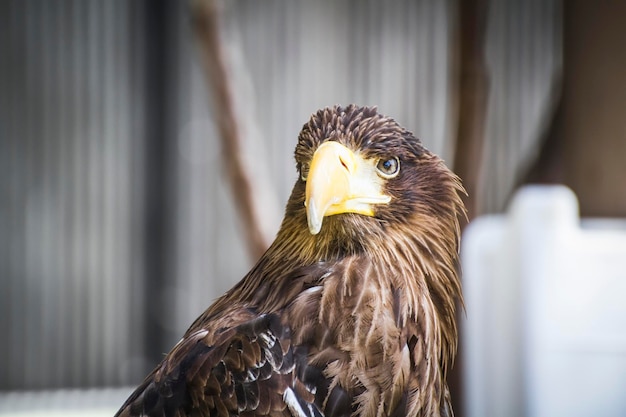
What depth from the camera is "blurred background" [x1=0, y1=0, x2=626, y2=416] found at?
323cm

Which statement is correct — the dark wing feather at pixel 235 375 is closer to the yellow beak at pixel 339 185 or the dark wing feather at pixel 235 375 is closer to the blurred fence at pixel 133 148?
the yellow beak at pixel 339 185

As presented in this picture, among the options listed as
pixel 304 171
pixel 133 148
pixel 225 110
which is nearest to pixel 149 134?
pixel 133 148

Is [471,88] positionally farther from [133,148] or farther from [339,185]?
[133,148]

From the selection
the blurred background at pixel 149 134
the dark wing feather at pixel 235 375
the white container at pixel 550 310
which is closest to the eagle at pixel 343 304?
the dark wing feather at pixel 235 375

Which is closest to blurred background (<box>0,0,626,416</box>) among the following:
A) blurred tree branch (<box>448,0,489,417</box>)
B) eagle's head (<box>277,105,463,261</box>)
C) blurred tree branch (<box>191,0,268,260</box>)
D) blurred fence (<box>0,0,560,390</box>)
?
blurred fence (<box>0,0,560,390</box>)

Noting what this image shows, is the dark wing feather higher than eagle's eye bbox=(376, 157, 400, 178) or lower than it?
lower

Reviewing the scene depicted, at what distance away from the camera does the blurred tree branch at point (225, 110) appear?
229 cm

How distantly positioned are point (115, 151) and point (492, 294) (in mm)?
1960

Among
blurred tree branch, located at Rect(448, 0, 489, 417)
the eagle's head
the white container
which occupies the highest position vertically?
blurred tree branch, located at Rect(448, 0, 489, 417)

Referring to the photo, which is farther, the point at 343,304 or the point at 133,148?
the point at 133,148

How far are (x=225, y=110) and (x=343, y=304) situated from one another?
1533 mm

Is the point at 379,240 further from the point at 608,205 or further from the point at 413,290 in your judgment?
the point at 608,205

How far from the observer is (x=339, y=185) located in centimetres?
85

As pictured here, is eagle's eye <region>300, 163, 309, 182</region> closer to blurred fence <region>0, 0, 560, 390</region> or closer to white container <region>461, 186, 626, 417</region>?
white container <region>461, 186, 626, 417</region>
